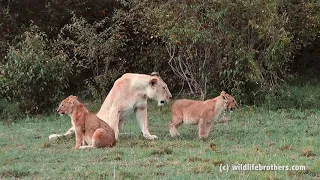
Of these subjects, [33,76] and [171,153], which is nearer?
[171,153]

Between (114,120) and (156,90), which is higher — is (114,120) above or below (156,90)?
below

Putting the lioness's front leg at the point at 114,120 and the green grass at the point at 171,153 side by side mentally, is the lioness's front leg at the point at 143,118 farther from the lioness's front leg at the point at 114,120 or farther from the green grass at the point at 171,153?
the lioness's front leg at the point at 114,120

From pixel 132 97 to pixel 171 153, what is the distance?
2.17 m

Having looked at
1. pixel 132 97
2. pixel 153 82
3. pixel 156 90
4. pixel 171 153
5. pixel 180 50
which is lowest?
pixel 171 153

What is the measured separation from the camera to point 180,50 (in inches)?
663

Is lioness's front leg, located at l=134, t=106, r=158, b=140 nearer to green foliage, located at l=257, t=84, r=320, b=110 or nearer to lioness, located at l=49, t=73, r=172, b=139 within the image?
lioness, located at l=49, t=73, r=172, b=139

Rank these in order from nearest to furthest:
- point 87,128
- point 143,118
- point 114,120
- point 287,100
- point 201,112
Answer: point 87,128
point 114,120
point 201,112
point 143,118
point 287,100

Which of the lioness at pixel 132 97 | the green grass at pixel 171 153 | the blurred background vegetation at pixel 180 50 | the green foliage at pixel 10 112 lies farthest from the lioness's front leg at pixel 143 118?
the green foliage at pixel 10 112

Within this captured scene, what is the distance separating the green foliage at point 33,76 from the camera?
16.1 m

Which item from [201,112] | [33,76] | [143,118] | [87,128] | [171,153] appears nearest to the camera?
[171,153]

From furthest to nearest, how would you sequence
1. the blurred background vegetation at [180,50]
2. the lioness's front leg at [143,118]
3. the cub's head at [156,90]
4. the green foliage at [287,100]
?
1. the green foliage at [287,100]
2. the blurred background vegetation at [180,50]
3. the lioness's front leg at [143,118]
4. the cub's head at [156,90]

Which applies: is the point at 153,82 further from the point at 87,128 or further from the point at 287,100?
the point at 287,100

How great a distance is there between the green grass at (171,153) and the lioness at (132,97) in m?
0.38

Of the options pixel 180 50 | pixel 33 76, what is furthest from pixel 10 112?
pixel 180 50
